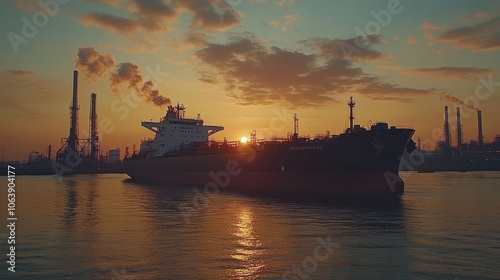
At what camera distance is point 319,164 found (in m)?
28.6

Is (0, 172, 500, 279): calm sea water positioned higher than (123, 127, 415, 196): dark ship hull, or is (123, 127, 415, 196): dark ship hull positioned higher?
(123, 127, 415, 196): dark ship hull

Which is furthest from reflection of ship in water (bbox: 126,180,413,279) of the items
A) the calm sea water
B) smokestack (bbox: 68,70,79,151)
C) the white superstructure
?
smokestack (bbox: 68,70,79,151)

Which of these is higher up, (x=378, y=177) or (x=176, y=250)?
(x=378, y=177)

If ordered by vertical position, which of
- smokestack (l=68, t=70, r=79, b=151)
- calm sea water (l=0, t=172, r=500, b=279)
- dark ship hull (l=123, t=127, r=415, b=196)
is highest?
smokestack (l=68, t=70, r=79, b=151)

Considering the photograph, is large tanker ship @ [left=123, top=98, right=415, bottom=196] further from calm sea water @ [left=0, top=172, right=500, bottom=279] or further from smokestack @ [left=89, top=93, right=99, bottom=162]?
smokestack @ [left=89, top=93, right=99, bottom=162]

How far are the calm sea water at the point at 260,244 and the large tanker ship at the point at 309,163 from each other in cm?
506

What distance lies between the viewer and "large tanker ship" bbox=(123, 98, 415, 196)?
88.2 ft

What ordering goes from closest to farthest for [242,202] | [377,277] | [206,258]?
[377,277], [206,258], [242,202]

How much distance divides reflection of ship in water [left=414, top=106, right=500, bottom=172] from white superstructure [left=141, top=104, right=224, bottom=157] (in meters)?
109

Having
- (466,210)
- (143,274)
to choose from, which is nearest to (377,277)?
(143,274)

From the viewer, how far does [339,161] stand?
27500 mm

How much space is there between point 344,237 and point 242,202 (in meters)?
12.8

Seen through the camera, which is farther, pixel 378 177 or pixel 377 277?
pixel 378 177

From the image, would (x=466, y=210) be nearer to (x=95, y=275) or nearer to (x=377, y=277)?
(x=377, y=277)
